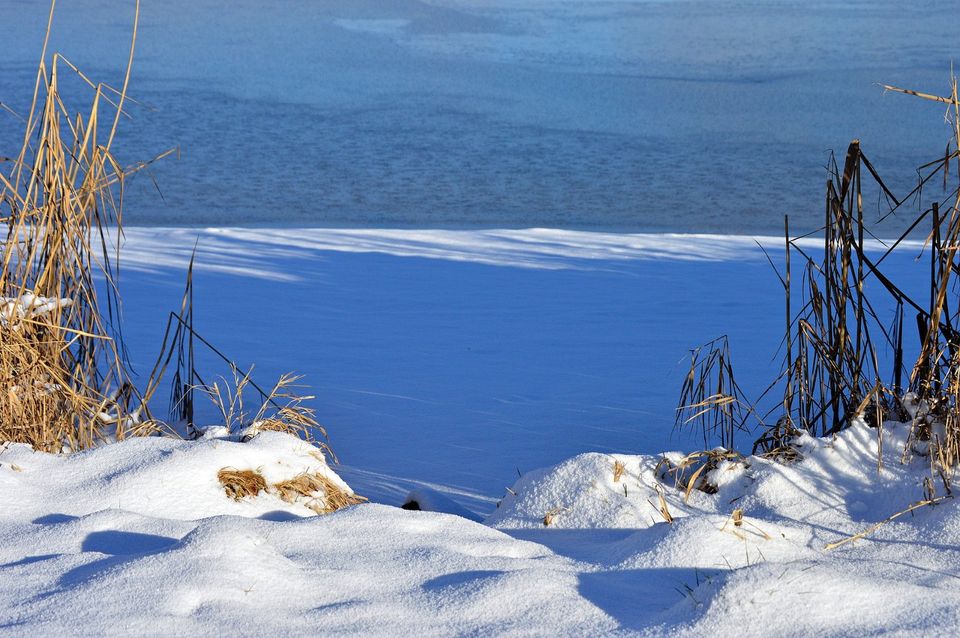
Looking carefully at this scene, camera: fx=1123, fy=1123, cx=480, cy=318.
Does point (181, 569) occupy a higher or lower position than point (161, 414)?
higher

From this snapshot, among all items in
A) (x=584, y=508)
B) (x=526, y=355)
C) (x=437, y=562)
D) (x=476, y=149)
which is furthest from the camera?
(x=476, y=149)

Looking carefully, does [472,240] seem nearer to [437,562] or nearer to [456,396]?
Answer: [456,396]

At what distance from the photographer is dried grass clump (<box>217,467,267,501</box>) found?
204 centimetres

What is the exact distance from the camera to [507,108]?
11992 millimetres

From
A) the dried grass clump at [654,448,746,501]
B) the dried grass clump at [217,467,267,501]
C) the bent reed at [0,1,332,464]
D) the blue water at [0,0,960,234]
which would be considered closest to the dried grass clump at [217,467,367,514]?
the dried grass clump at [217,467,267,501]

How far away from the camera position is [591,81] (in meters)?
13.7

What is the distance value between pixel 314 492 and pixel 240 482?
0.53ft

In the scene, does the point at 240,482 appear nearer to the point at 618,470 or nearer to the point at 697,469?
the point at 618,470

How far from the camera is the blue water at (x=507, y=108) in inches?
351

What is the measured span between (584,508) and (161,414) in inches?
66.1

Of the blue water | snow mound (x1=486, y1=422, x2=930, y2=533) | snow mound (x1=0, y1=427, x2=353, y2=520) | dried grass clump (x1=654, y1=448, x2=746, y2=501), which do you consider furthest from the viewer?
the blue water

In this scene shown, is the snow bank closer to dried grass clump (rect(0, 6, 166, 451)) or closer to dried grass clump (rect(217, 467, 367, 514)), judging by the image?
dried grass clump (rect(217, 467, 367, 514))

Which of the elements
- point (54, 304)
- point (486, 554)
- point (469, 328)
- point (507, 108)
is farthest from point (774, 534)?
point (507, 108)

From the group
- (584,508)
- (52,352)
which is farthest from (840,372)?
(52,352)
